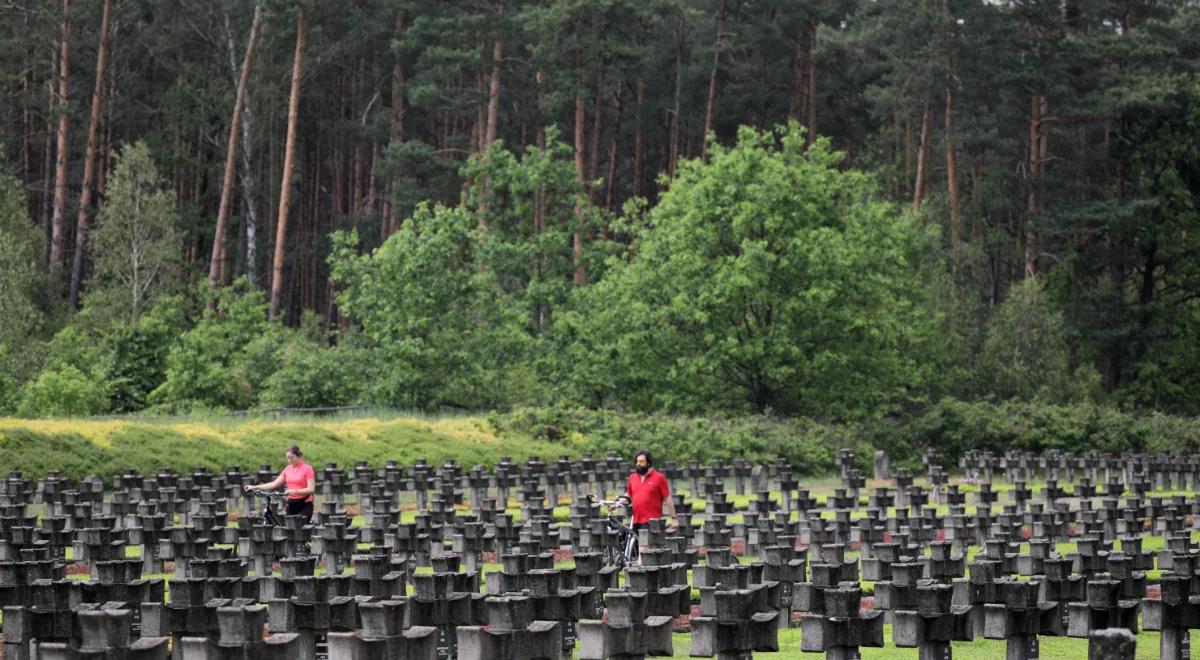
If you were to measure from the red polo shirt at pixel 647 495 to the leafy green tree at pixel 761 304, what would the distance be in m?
26.3

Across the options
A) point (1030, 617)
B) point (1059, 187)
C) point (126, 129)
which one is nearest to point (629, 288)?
point (1059, 187)

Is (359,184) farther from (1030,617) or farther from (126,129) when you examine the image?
(1030,617)

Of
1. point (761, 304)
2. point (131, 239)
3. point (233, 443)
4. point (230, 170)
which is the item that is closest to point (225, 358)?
point (131, 239)

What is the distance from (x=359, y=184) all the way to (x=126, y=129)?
9.83 meters

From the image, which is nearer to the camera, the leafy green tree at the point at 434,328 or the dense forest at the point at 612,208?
the leafy green tree at the point at 434,328

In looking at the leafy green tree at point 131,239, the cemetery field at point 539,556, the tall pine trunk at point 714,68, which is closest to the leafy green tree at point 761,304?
the cemetery field at point 539,556

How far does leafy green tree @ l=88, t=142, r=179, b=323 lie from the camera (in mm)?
58906

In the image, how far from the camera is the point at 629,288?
51500 mm

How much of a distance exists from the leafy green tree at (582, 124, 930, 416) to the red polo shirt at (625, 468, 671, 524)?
86.3 feet

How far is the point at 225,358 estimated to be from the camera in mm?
54469

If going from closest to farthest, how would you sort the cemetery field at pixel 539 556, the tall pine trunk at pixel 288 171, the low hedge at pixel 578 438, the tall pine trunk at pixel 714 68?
the cemetery field at pixel 539 556 → the low hedge at pixel 578 438 → the tall pine trunk at pixel 288 171 → the tall pine trunk at pixel 714 68

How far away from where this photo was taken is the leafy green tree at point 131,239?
58906mm

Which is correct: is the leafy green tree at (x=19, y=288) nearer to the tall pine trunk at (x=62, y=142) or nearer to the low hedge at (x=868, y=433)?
the tall pine trunk at (x=62, y=142)

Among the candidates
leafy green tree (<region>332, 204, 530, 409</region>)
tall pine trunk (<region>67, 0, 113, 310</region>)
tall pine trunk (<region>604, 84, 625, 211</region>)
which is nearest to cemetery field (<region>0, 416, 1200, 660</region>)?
leafy green tree (<region>332, 204, 530, 409</region>)
